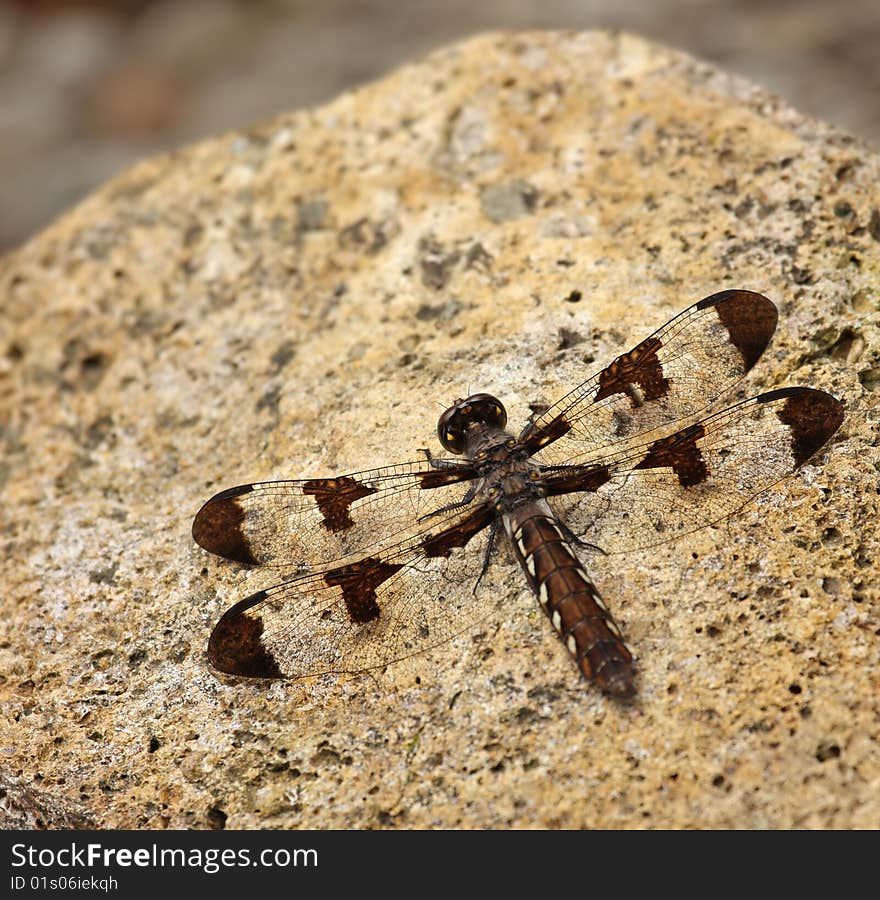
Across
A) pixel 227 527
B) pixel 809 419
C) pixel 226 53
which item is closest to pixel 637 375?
pixel 809 419

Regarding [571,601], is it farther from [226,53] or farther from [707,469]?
[226,53]

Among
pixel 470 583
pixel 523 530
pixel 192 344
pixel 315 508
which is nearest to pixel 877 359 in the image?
pixel 523 530

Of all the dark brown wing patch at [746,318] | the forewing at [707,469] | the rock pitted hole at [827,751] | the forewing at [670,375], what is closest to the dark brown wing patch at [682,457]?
the forewing at [707,469]

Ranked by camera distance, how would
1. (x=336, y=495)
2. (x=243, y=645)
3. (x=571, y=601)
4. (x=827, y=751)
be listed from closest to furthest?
(x=827, y=751)
(x=571, y=601)
(x=243, y=645)
(x=336, y=495)

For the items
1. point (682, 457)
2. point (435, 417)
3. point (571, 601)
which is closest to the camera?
point (571, 601)

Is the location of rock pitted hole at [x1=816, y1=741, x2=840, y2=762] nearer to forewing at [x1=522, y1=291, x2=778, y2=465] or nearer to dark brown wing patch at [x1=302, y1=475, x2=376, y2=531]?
forewing at [x1=522, y1=291, x2=778, y2=465]

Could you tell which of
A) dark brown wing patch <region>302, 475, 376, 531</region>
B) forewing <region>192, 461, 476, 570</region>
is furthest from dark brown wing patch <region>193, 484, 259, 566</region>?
dark brown wing patch <region>302, 475, 376, 531</region>
